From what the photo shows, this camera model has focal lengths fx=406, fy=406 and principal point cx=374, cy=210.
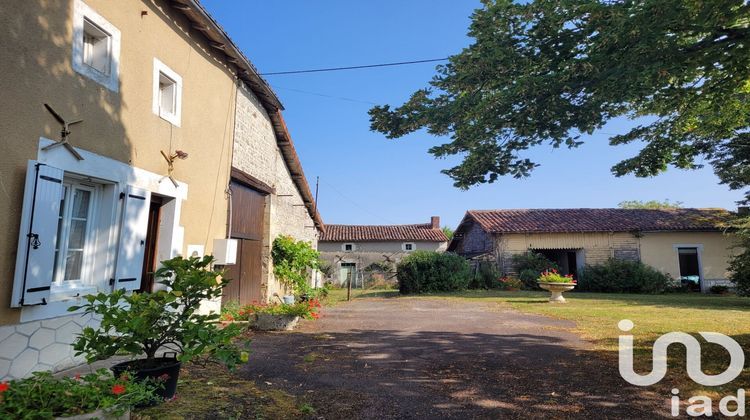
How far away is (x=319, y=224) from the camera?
725 inches

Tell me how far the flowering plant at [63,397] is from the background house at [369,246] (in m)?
23.7

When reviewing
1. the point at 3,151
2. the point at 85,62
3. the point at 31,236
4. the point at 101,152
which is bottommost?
the point at 31,236

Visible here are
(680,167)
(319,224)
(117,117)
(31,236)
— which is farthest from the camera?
(319,224)

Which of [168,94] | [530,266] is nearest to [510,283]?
[530,266]

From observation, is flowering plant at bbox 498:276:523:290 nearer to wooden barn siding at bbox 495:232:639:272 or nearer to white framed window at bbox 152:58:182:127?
wooden barn siding at bbox 495:232:639:272

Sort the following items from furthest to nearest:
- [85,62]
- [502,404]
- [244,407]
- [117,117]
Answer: [117,117]
[85,62]
[502,404]
[244,407]

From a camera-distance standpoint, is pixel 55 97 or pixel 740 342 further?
pixel 740 342

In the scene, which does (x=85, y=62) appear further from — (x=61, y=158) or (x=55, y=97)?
(x=61, y=158)

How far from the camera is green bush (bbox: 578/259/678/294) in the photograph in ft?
66.8

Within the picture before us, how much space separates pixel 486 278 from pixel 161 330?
1941 centimetres

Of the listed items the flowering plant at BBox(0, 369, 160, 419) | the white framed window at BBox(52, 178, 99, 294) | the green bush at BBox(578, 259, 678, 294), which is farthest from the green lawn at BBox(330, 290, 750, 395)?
the green bush at BBox(578, 259, 678, 294)

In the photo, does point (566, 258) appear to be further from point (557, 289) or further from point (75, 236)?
point (75, 236)

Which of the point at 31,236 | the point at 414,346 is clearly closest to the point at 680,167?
the point at 414,346

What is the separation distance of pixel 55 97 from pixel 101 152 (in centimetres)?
86
